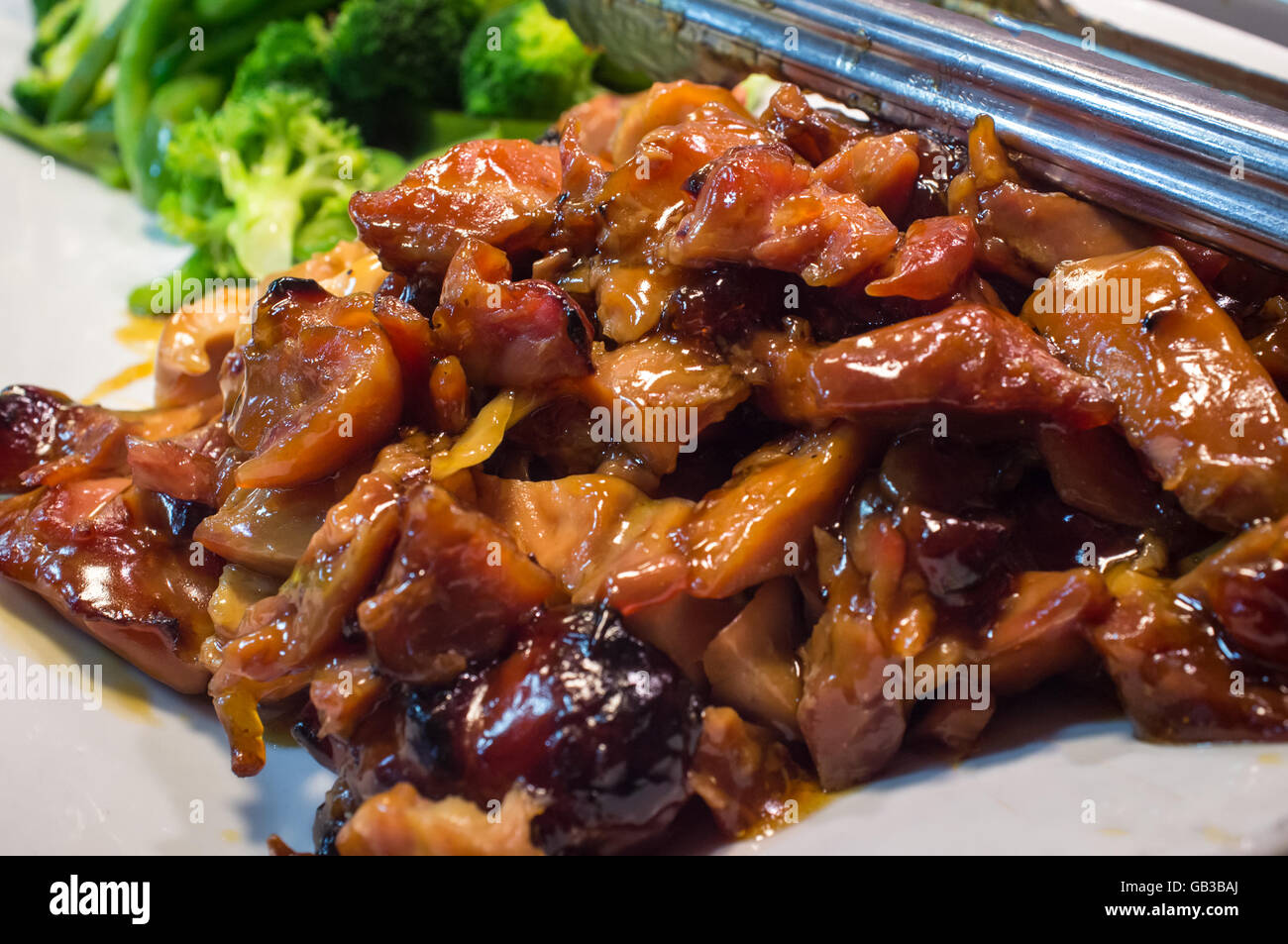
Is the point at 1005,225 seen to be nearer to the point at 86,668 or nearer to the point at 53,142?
the point at 86,668

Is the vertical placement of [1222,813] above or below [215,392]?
above

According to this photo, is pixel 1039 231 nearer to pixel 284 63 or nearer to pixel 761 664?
pixel 761 664

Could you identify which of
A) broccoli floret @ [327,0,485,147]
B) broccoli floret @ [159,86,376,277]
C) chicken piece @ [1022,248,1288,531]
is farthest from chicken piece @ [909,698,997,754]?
broccoli floret @ [327,0,485,147]

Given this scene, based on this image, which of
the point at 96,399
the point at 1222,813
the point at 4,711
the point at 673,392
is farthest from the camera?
the point at 96,399

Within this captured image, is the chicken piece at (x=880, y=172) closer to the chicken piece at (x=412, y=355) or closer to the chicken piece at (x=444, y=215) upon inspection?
the chicken piece at (x=444, y=215)
